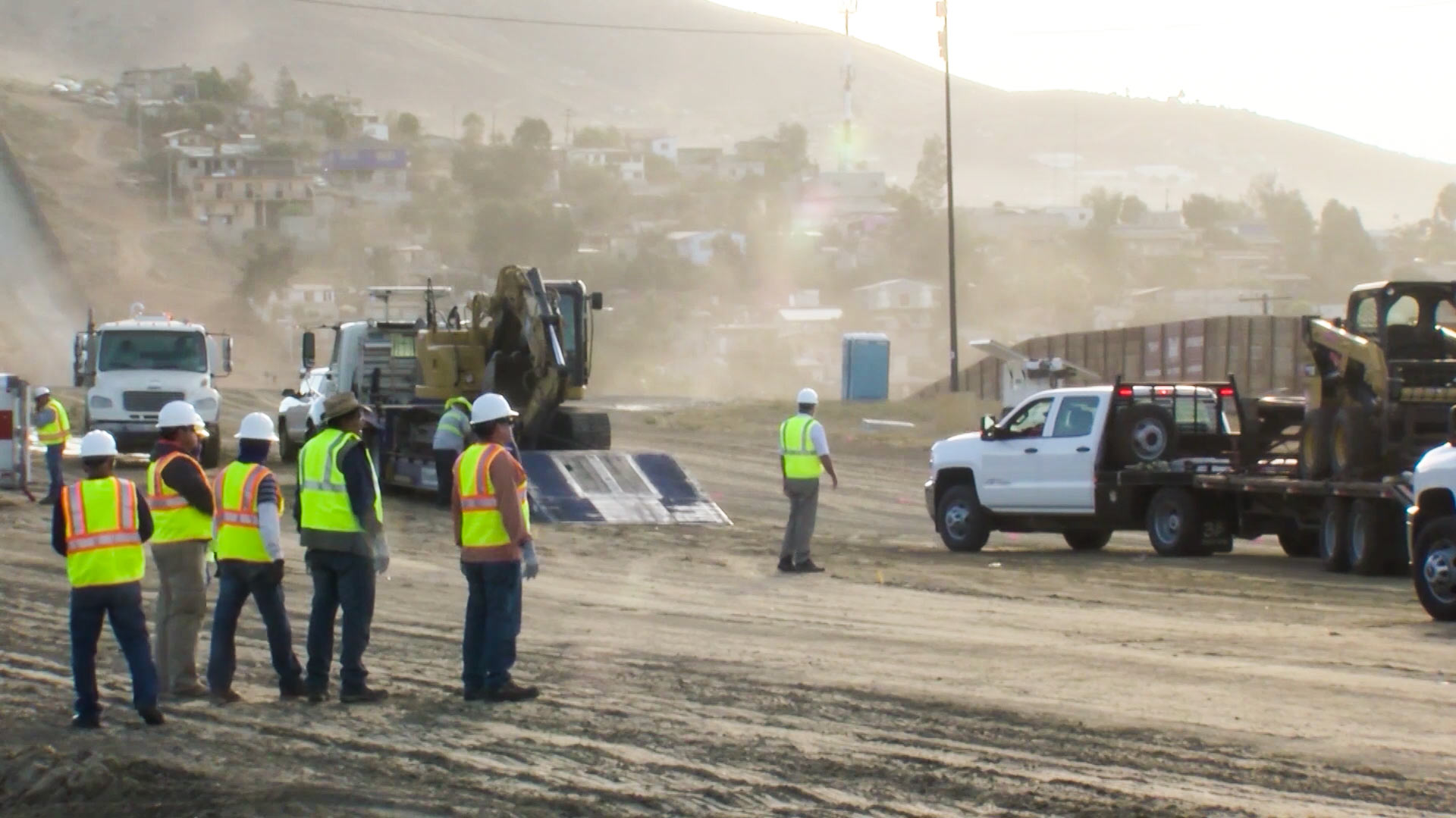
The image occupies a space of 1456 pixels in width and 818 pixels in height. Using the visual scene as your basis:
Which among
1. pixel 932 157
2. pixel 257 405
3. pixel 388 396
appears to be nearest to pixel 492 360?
pixel 388 396

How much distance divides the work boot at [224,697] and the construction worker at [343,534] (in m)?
0.48

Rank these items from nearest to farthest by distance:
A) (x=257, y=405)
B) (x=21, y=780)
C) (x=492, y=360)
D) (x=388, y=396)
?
(x=21, y=780) < (x=492, y=360) < (x=388, y=396) < (x=257, y=405)

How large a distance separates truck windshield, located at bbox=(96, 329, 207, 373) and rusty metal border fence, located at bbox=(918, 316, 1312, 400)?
21.7 m

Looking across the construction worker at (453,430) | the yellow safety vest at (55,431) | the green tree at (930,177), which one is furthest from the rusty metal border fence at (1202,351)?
the green tree at (930,177)

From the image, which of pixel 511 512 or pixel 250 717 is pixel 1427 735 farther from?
pixel 250 717

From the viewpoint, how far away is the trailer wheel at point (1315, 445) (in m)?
18.5

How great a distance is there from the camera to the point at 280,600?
11.4 metres

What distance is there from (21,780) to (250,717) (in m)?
1.69

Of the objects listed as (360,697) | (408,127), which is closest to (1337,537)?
(360,697)

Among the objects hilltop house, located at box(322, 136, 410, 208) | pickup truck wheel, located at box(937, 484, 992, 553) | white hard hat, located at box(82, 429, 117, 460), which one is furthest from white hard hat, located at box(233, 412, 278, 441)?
hilltop house, located at box(322, 136, 410, 208)

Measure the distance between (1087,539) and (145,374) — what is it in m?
16.4

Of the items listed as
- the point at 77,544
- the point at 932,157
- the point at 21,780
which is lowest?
the point at 21,780

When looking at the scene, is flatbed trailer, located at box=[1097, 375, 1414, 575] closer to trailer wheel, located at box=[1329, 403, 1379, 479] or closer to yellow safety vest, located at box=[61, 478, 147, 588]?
trailer wheel, located at box=[1329, 403, 1379, 479]

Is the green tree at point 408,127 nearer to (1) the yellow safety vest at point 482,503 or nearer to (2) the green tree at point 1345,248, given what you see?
(2) the green tree at point 1345,248
